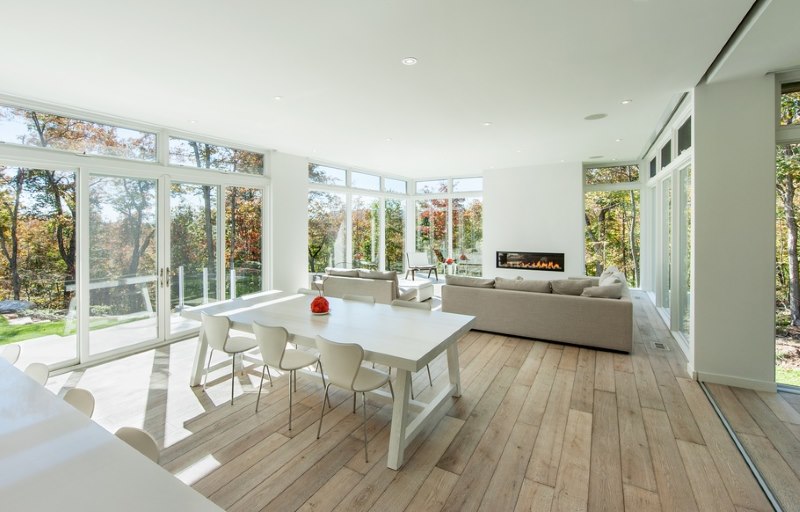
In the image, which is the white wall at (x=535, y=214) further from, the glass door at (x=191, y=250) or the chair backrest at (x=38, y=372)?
the chair backrest at (x=38, y=372)

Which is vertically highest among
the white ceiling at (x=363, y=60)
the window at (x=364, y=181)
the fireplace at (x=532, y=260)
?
the window at (x=364, y=181)

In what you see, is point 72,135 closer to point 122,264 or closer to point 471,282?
point 122,264

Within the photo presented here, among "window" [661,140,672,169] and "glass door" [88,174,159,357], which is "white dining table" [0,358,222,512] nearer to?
"glass door" [88,174,159,357]

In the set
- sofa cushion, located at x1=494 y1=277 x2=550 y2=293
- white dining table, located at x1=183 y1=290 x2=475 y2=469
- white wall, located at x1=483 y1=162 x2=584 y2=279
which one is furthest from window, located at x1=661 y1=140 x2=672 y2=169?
white dining table, located at x1=183 y1=290 x2=475 y2=469

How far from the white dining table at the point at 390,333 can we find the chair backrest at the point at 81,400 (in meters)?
1.28

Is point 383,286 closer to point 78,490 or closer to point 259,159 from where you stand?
point 259,159

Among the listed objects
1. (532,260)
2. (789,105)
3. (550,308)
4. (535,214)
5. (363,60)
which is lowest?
(550,308)

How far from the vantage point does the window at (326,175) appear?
7.51m

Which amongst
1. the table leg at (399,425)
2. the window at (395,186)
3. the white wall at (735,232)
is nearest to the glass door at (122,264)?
the table leg at (399,425)

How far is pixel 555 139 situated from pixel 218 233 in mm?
5478

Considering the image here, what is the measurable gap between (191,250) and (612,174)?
8.45 metres

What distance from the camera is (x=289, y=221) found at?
21.6 ft

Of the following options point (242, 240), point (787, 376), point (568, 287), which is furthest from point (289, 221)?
point (787, 376)

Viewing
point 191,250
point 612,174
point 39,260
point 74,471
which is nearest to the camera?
point 74,471
